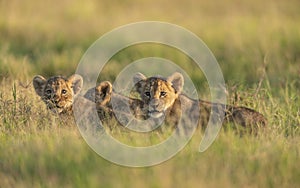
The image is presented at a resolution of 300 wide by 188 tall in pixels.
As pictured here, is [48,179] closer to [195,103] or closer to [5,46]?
[195,103]

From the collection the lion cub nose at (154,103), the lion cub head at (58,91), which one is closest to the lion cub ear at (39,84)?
the lion cub head at (58,91)

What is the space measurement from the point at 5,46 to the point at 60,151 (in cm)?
666

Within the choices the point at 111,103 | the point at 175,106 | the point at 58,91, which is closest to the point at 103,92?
the point at 111,103

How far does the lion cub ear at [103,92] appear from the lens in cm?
799

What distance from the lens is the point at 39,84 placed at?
318 inches

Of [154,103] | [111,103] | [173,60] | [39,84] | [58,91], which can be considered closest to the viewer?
[154,103]

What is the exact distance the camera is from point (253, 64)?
469 inches

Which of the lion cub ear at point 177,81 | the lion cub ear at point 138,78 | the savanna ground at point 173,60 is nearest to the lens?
the savanna ground at point 173,60

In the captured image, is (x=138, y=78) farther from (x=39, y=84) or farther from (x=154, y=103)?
A: (x=39, y=84)

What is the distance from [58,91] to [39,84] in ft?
1.16

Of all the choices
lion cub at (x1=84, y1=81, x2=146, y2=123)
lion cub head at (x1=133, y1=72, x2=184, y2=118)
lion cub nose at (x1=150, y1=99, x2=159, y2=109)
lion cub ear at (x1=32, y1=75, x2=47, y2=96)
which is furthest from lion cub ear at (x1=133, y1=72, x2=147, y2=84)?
lion cub ear at (x1=32, y1=75, x2=47, y2=96)

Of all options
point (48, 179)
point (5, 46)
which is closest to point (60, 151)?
point (48, 179)

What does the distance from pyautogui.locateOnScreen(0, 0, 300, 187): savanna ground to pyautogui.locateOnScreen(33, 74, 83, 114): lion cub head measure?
119 mm

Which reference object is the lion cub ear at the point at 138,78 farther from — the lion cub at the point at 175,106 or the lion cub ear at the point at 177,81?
the lion cub ear at the point at 177,81
